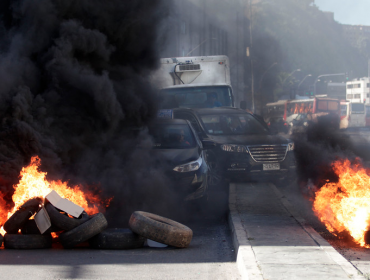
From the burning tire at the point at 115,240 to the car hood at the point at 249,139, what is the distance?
5171 mm

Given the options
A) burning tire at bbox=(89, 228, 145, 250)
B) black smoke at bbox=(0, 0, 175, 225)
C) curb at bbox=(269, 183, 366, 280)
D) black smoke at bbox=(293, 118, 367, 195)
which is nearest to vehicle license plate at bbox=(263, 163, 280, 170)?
black smoke at bbox=(293, 118, 367, 195)

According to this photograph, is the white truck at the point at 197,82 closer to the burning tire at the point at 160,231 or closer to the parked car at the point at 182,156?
the parked car at the point at 182,156

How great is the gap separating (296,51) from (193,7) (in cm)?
6490

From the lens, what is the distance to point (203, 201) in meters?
7.47

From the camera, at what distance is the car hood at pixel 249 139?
9.99 m

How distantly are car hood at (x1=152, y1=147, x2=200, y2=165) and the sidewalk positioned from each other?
1.04 metres

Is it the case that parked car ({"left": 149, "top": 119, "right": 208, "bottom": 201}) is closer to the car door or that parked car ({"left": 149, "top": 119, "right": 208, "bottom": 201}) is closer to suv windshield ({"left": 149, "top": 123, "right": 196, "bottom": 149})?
suv windshield ({"left": 149, "top": 123, "right": 196, "bottom": 149})

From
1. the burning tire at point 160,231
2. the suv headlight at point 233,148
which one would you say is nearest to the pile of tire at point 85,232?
the burning tire at point 160,231

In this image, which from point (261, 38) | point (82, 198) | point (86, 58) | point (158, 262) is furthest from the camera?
point (261, 38)

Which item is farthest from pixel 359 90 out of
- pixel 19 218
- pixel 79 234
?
pixel 19 218

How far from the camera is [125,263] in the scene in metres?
4.61

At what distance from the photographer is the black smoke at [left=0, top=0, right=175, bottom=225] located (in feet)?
20.8

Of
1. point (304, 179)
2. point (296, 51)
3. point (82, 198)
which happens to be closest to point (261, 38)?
point (296, 51)

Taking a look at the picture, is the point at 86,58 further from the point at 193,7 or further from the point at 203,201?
the point at 193,7
